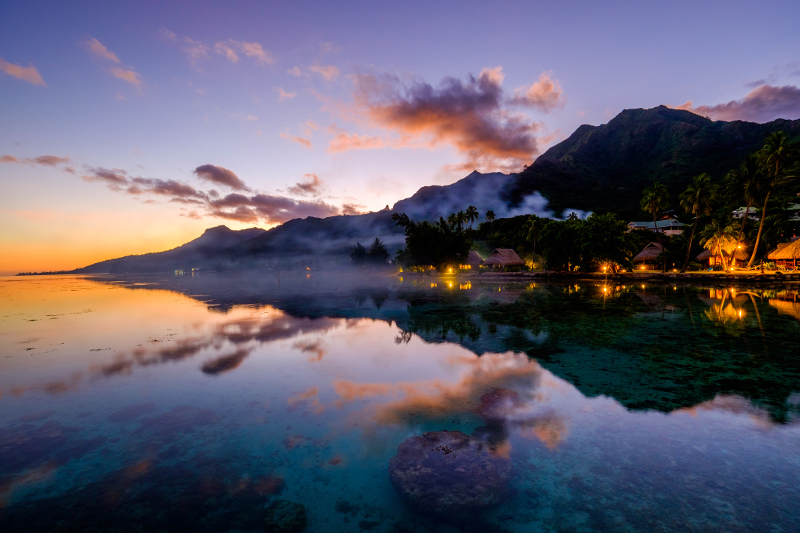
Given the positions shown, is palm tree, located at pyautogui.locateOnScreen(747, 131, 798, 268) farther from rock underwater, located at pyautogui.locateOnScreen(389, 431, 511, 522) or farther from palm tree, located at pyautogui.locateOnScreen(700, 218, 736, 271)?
rock underwater, located at pyautogui.locateOnScreen(389, 431, 511, 522)

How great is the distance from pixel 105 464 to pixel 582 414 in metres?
11.4

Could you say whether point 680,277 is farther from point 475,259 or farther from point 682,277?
point 475,259

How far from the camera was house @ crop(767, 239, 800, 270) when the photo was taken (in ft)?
165

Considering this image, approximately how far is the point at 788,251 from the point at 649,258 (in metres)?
23.9

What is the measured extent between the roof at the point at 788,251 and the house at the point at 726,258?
4348 mm

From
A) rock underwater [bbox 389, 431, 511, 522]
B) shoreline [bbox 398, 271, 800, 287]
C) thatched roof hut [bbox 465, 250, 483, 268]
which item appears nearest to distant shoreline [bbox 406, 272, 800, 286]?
shoreline [bbox 398, 271, 800, 287]

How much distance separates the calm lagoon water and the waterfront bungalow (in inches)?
2823

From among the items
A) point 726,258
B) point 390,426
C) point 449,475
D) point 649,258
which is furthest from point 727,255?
point 449,475

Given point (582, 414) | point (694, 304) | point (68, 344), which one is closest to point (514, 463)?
point (582, 414)

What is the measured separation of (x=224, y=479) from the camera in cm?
647

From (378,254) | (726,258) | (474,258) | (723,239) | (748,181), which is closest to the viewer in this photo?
(748,181)

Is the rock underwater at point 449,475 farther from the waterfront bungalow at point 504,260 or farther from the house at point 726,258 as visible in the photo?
the waterfront bungalow at point 504,260

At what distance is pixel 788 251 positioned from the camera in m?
51.2

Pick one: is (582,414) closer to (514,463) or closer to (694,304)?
(514,463)
